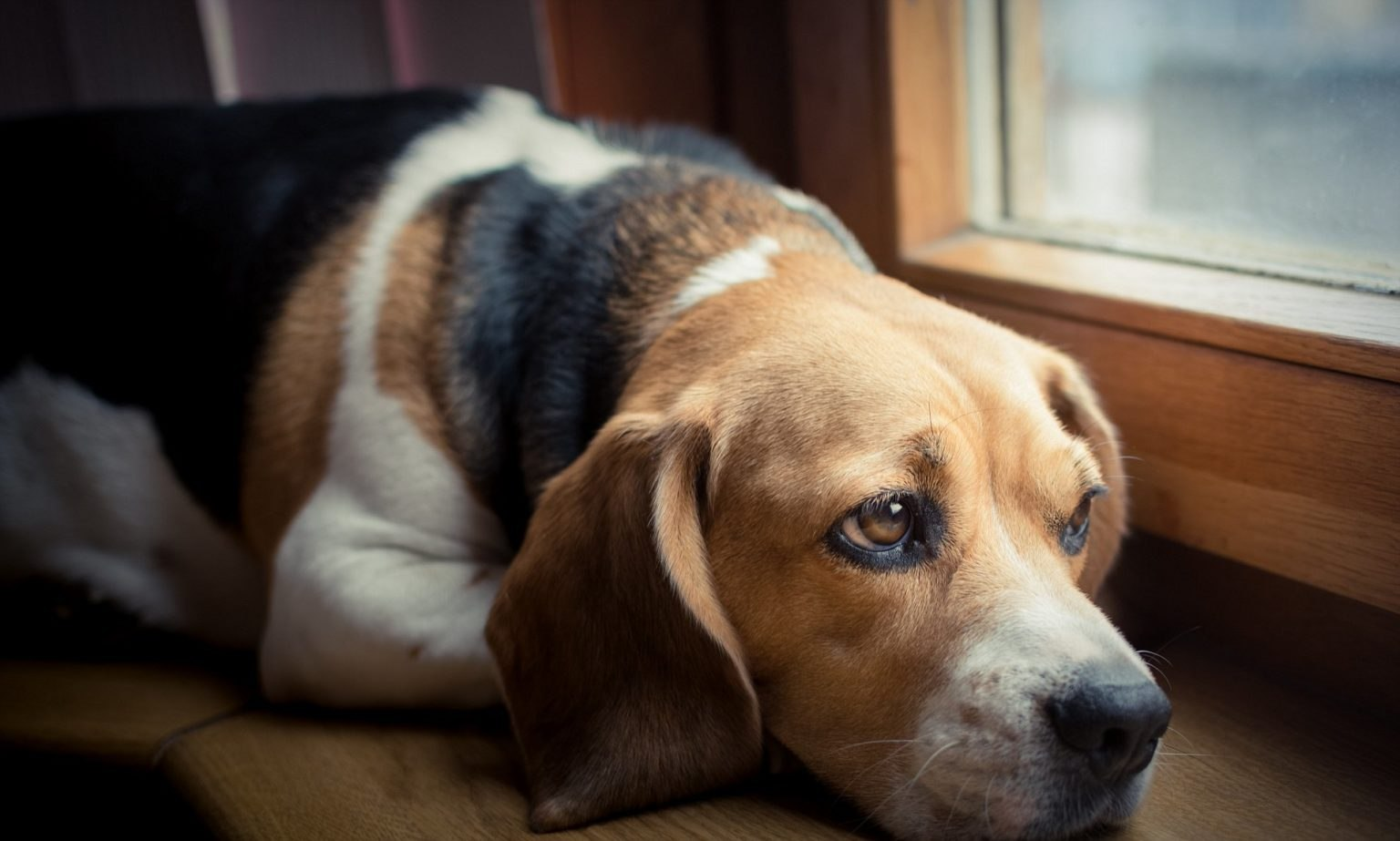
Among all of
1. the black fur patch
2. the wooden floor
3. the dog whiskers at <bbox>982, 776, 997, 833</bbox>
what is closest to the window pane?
the wooden floor

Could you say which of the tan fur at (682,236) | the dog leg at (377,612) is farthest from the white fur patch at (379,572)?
the tan fur at (682,236)

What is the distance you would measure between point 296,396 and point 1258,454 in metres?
1.63

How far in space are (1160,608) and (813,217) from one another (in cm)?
95

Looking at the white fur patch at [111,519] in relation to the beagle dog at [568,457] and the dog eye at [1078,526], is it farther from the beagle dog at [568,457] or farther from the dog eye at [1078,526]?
the dog eye at [1078,526]

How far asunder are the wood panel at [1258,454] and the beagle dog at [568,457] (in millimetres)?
172

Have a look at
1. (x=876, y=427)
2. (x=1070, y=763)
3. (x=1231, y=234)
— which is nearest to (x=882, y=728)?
(x=1070, y=763)

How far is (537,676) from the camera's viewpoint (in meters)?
1.68

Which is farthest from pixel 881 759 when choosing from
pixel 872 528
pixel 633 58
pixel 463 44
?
pixel 463 44

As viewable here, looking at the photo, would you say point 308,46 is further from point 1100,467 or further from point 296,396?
point 1100,467

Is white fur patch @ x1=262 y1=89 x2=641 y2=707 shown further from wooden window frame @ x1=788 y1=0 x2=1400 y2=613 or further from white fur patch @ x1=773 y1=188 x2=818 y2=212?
wooden window frame @ x1=788 y1=0 x2=1400 y2=613

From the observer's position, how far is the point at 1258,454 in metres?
1.98

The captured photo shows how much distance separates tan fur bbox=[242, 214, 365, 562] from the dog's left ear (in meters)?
1.23

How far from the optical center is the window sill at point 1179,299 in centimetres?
182

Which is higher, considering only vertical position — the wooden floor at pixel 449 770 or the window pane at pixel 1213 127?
the window pane at pixel 1213 127
